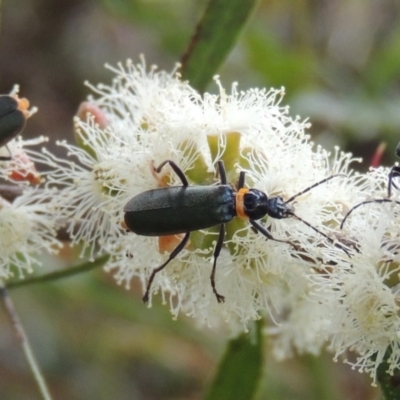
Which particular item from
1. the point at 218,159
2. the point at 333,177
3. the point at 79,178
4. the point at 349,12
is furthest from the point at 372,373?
the point at 349,12

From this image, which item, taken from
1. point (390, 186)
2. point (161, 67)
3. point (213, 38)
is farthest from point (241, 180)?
point (161, 67)

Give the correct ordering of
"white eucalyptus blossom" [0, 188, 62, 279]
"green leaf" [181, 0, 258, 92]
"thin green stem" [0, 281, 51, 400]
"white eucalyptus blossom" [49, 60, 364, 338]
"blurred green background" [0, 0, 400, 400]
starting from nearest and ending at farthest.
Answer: "white eucalyptus blossom" [49, 60, 364, 338] → "white eucalyptus blossom" [0, 188, 62, 279] → "thin green stem" [0, 281, 51, 400] → "green leaf" [181, 0, 258, 92] → "blurred green background" [0, 0, 400, 400]

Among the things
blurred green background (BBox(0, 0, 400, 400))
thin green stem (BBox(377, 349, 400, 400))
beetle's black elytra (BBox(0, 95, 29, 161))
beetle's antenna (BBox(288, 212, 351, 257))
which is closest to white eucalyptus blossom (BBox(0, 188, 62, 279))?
beetle's black elytra (BBox(0, 95, 29, 161))

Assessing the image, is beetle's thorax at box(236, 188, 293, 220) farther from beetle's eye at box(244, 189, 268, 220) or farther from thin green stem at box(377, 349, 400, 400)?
thin green stem at box(377, 349, 400, 400)

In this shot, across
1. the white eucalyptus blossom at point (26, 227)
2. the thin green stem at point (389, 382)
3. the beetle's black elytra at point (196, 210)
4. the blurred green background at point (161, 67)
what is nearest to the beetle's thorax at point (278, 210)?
the beetle's black elytra at point (196, 210)

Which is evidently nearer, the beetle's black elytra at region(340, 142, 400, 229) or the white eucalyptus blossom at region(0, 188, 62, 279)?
the beetle's black elytra at region(340, 142, 400, 229)

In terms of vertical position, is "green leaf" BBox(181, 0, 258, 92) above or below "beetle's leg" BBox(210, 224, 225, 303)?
above

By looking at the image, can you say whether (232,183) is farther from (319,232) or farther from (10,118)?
(10,118)
